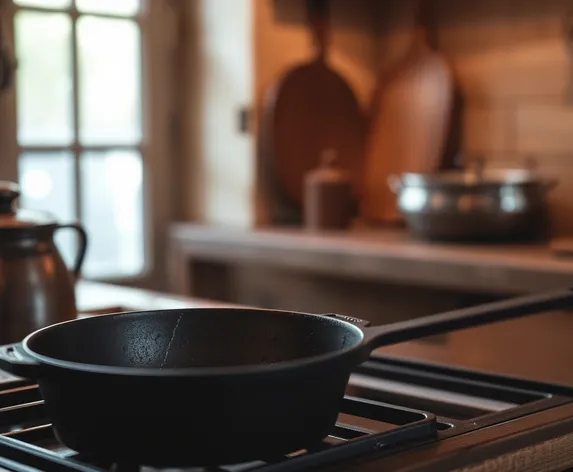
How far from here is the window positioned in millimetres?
2586

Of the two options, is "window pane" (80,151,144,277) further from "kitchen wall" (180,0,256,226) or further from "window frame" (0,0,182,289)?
"kitchen wall" (180,0,256,226)

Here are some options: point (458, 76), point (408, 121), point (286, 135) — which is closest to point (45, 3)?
point (286, 135)

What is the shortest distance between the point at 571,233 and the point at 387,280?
0.61 meters

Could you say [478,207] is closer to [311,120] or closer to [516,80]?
[516,80]

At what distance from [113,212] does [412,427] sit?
7.21ft

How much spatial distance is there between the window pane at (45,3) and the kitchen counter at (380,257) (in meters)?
0.69

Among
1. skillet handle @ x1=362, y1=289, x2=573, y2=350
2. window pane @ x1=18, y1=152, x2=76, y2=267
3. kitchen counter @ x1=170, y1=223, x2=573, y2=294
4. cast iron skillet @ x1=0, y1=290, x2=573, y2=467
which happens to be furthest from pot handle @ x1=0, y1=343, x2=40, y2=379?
window pane @ x1=18, y1=152, x2=76, y2=267

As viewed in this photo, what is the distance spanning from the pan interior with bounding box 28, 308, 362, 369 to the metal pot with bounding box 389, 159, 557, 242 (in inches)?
65.8

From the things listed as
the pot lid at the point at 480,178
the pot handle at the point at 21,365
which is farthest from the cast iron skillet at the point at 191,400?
the pot lid at the point at 480,178

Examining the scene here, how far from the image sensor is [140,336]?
753 mm

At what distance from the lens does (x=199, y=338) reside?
77cm

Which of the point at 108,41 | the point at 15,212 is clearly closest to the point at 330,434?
the point at 15,212

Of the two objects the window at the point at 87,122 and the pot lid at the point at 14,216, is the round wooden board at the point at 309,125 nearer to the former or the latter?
the window at the point at 87,122

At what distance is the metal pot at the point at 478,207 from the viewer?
2383 millimetres
